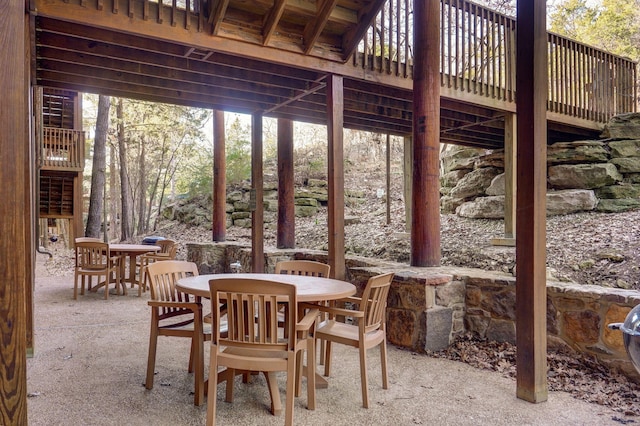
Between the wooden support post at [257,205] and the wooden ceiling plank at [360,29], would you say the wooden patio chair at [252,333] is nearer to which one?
the wooden ceiling plank at [360,29]

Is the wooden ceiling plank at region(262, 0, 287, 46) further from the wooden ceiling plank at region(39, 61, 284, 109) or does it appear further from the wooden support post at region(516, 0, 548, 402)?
the wooden support post at region(516, 0, 548, 402)

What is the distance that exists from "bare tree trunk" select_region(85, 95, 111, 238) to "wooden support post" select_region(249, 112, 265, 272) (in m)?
6.65

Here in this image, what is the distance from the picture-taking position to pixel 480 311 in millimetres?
3896

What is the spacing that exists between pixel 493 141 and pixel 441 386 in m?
7.82

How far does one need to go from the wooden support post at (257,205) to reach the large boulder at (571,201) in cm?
508

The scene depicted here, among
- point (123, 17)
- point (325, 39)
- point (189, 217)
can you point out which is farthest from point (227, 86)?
point (189, 217)

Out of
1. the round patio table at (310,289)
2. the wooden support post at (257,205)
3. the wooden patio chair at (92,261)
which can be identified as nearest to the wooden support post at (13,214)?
the round patio table at (310,289)

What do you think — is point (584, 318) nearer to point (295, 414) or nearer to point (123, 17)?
point (295, 414)

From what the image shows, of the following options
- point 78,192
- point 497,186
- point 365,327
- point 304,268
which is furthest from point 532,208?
point 78,192

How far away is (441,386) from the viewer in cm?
305

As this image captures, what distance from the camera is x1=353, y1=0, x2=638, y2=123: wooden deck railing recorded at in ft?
17.9

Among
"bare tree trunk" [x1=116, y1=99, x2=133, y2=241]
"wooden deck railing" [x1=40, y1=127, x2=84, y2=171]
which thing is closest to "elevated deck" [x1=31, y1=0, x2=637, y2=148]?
"wooden deck railing" [x1=40, y1=127, x2=84, y2=171]

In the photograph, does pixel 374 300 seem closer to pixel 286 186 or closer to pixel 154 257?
pixel 286 186

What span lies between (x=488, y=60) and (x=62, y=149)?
11.5m
